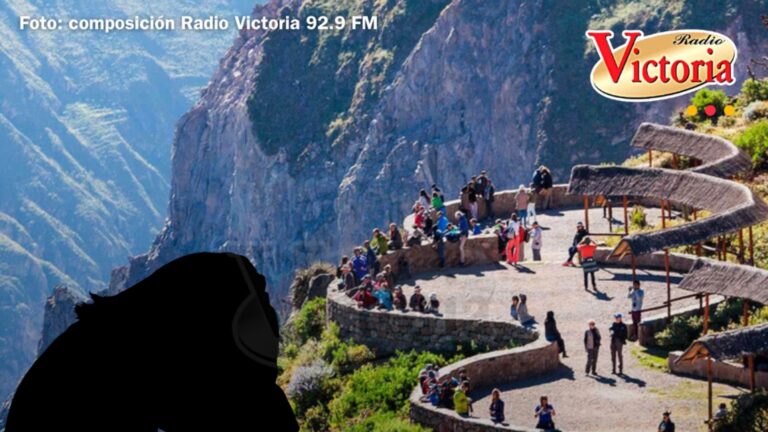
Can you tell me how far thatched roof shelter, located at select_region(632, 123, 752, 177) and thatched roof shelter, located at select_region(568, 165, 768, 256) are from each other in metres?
2.67

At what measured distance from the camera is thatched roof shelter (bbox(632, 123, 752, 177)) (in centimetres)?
3600

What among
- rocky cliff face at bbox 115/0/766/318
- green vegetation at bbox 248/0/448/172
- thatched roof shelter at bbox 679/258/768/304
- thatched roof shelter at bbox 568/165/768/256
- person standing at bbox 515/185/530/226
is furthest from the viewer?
green vegetation at bbox 248/0/448/172

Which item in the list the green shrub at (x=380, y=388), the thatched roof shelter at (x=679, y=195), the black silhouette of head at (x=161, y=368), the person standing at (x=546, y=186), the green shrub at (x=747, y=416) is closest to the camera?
the black silhouette of head at (x=161, y=368)

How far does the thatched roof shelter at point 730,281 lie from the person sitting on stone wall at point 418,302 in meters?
6.97

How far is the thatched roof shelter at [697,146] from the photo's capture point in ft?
118

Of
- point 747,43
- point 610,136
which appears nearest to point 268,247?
point 610,136

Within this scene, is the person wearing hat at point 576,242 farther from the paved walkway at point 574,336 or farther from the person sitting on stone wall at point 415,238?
the person sitting on stone wall at point 415,238

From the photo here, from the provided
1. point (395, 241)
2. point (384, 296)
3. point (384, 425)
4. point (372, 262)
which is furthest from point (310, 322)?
point (384, 425)

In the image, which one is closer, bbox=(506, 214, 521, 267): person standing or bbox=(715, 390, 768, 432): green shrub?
bbox=(715, 390, 768, 432): green shrub

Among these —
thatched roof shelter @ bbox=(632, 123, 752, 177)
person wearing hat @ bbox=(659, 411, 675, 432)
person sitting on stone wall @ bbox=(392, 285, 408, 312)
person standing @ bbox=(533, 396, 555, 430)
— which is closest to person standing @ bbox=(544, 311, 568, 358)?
person sitting on stone wall @ bbox=(392, 285, 408, 312)

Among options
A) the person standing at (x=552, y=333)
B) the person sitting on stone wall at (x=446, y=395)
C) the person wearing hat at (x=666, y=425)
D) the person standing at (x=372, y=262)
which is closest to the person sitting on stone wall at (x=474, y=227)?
the person standing at (x=372, y=262)

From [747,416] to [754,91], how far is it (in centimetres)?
2840

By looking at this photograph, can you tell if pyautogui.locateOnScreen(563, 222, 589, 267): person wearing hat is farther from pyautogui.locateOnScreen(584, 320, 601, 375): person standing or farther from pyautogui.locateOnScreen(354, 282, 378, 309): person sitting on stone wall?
pyautogui.locateOnScreen(584, 320, 601, 375): person standing

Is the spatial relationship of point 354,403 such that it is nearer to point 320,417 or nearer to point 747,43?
point 320,417
